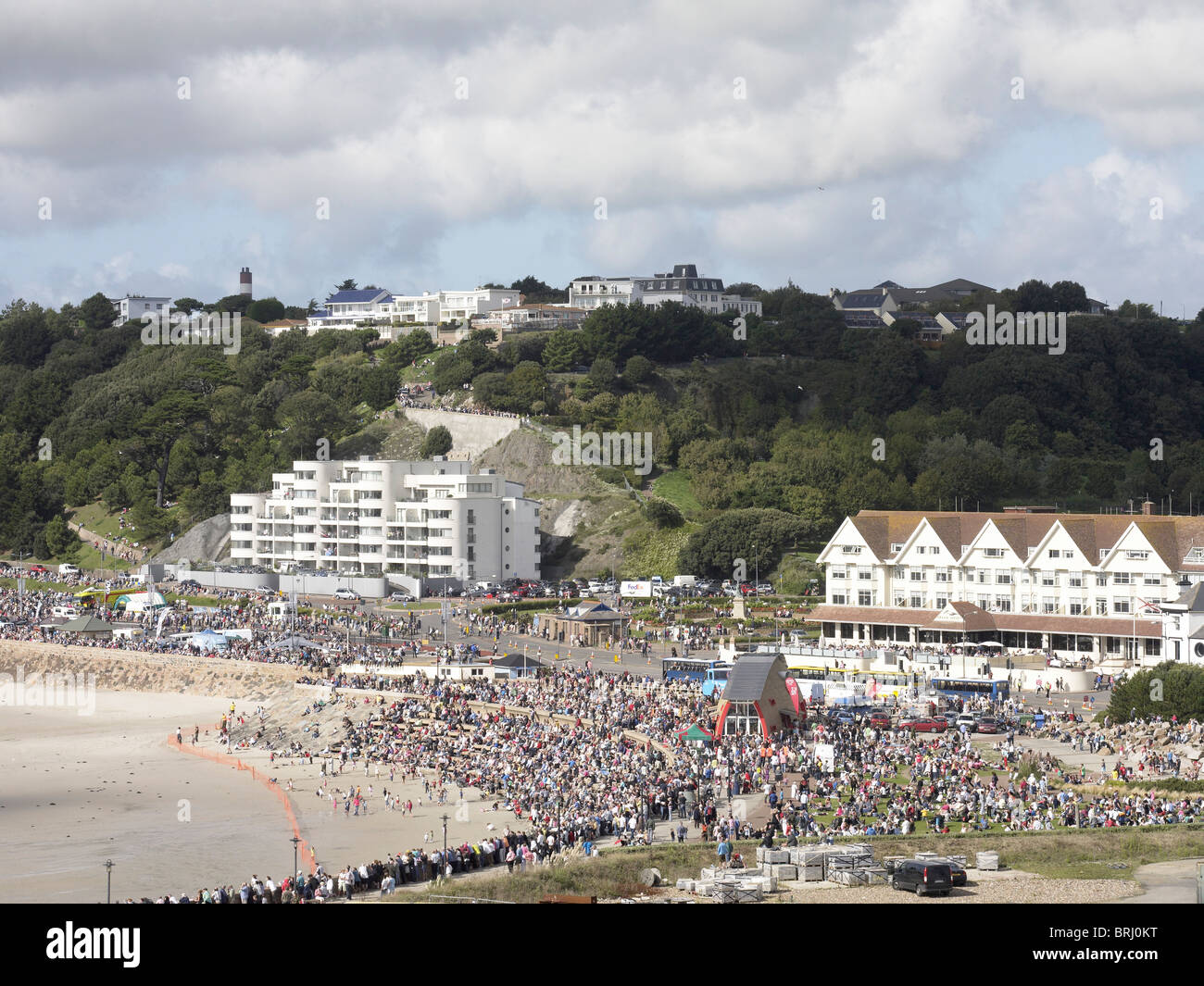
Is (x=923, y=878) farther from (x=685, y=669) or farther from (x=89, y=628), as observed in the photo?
(x=89, y=628)

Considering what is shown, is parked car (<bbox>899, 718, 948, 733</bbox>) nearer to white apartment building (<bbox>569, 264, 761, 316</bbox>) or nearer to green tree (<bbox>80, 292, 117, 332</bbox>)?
white apartment building (<bbox>569, 264, 761, 316</bbox>)

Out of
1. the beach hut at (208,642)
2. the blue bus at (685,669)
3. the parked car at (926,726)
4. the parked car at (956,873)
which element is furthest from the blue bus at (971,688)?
the beach hut at (208,642)

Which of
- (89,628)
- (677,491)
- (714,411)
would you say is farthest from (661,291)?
(89,628)

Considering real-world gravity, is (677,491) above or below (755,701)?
above

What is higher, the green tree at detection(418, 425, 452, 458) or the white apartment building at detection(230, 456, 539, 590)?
the green tree at detection(418, 425, 452, 458)

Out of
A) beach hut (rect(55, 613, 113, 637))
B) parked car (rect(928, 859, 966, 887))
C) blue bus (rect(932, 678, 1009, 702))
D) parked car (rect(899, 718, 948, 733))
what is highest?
beach hut (rect(55, 613, 113, 637))

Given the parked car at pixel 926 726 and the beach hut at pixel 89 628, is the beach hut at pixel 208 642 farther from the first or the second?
the parked car at pixel 926 726

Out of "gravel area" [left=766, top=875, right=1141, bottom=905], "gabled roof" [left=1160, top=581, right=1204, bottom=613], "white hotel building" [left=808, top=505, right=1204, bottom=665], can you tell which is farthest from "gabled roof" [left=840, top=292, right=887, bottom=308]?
"gravel area" [left=766, top=875, right=1141, bottom=905]
